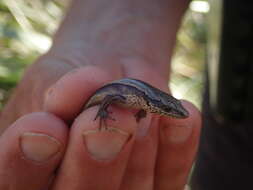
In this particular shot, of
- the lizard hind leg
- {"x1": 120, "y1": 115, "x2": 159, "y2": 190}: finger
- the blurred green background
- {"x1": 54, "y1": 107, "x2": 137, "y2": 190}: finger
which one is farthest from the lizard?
the blurred green background

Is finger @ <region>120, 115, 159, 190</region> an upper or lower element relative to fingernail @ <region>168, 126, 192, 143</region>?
lower

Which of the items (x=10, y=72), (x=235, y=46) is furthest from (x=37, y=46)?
(x=235, y=46)

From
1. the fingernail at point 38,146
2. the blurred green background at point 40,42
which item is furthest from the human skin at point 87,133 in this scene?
the blurred green background at point 40,42

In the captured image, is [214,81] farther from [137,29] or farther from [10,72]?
[10,72]

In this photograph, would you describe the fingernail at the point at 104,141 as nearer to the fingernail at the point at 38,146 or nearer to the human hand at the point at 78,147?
the human hand at the point at 78,147

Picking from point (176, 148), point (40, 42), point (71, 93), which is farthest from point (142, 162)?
point (40, 42)

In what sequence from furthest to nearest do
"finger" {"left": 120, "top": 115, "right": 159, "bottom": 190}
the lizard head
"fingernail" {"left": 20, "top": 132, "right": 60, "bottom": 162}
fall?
1. the lizard head
2. "finger" {"left": 120, "top": 115, "right": 159, "bottom": 190}
3. "fingernail" {"left": 20, "top": 132, "right": 60, "bottom": 162}

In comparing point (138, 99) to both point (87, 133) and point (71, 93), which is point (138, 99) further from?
point (87, 133)

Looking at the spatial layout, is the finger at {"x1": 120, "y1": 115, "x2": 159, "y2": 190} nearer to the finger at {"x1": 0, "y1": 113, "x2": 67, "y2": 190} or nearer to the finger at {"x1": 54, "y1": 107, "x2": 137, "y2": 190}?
the finger at {"x1": 54, "y1": 107, "x2": 137, "y2": 190}
